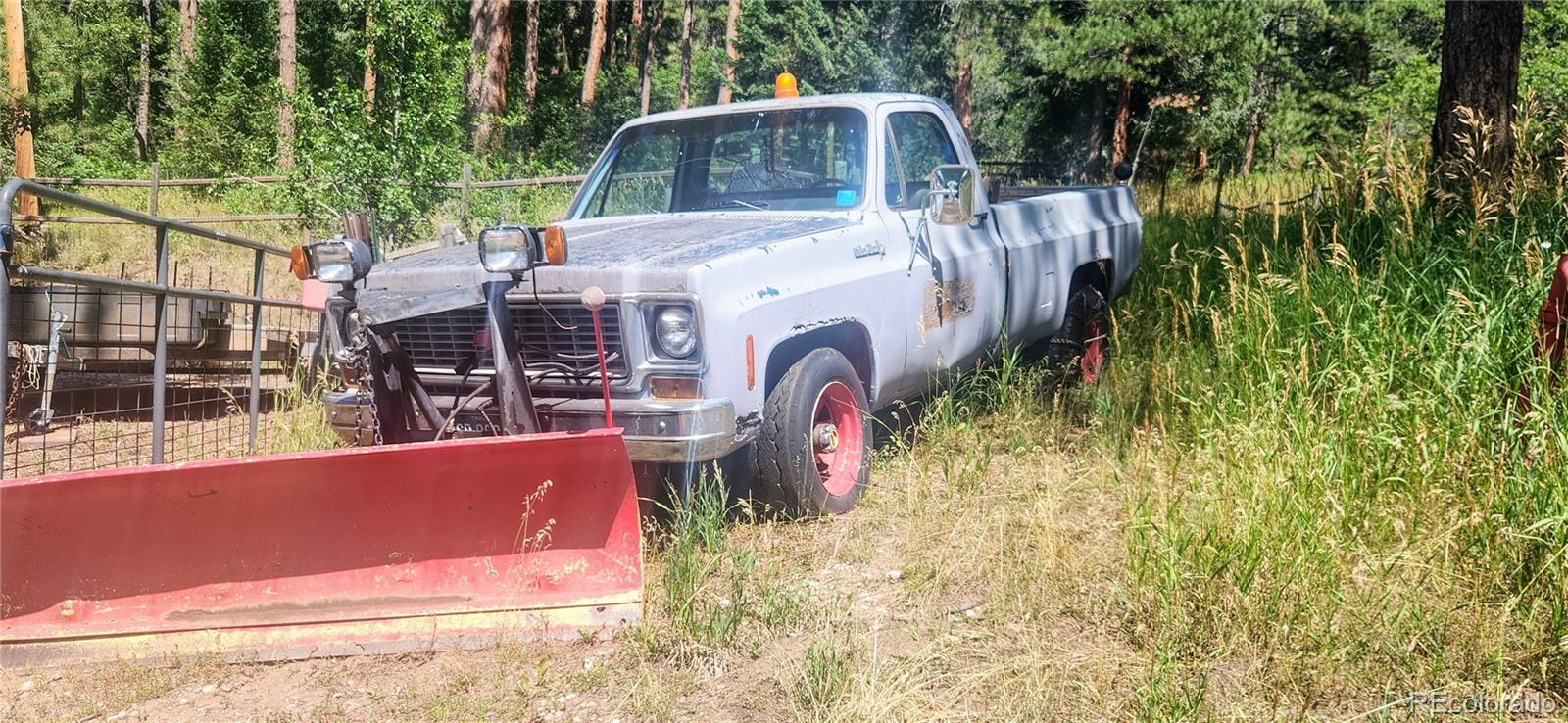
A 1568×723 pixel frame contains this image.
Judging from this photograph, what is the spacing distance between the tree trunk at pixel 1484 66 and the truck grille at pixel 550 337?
5622mm

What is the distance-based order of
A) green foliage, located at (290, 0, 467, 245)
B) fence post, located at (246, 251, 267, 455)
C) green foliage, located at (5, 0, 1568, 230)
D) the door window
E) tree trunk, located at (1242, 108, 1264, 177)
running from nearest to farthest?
1. the door window
2. fence post, located at (246, 251, 267, 455)
3. green foliage, located at (290, 0, 467, 245)
4. green foliage, located at (5, 0, 1568, 230)
5. tree trunk, located at (1242, 108, 1264, 177)

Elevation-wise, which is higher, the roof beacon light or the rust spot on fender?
the roof beacon light

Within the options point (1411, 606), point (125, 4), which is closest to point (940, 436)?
point (1411, 606)

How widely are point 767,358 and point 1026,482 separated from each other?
1314 millimetres

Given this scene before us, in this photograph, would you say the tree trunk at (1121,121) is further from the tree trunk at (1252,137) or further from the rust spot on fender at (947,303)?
the rust spot on fender at (947,303)

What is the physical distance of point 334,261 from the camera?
12.5 feet

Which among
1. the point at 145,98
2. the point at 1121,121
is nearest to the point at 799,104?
the point at 1121,121

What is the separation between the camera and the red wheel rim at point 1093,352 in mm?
6816

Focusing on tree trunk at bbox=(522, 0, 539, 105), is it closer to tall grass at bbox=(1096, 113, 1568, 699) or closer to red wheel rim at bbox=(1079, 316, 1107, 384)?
red wheel rim at bbox=(1079, 316, 1107, 384)

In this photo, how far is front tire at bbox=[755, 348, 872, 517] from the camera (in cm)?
415

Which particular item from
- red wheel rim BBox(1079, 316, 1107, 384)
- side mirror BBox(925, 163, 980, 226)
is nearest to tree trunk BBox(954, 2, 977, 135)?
red wheel rim BBox(1079, 316, 1107, 384)

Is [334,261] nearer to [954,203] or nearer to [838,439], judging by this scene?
[838,439]

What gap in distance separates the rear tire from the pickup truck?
408 millimetres

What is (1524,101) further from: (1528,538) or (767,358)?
(767,358)
